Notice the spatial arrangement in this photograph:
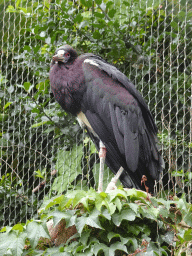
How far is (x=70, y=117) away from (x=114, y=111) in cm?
77

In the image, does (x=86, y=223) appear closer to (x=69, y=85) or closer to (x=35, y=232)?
(x=35, y=232)

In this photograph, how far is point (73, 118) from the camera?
328 centimetres

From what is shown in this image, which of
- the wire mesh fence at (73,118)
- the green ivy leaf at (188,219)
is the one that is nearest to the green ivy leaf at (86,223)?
the green ivy leaf at (188,219)

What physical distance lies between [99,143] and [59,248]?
0.91 metres

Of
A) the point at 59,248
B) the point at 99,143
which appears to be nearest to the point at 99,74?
the point at 99,143

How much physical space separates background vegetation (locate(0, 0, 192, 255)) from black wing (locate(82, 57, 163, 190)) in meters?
0.18

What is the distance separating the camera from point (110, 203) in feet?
6.71

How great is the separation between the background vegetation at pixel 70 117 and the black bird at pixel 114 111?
169mm

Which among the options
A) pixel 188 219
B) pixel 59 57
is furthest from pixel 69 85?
pixel 188 219

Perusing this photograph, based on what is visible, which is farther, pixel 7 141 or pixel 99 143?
pixel 7 141

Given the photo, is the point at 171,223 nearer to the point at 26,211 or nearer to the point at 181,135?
the point at 181,135

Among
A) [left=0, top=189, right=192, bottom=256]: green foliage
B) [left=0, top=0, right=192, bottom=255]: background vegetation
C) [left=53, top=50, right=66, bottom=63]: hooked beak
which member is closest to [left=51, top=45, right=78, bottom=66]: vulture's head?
[left=53, top=50, right=66, bottom=63]: hooked beak

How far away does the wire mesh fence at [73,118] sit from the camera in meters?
2.87

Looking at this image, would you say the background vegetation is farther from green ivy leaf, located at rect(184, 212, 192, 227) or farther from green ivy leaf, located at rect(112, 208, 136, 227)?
green ivy leaf, located at rect(112, 208, 136, 227)
